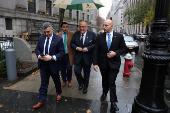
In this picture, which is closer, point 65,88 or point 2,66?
point 65,88

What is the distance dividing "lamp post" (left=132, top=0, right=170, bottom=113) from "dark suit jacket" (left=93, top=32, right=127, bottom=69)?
0.83m

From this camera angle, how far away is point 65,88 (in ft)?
14.4

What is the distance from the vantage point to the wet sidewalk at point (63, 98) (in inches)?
125

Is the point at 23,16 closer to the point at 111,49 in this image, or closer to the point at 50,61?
the point at 50,61

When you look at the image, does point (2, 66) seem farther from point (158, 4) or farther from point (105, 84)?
point (158, 4)

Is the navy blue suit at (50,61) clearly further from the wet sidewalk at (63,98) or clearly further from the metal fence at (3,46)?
the metal fence at (3,46)

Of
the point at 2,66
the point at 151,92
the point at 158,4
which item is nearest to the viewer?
the point at 158,4

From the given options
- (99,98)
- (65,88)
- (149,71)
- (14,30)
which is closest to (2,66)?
(65,88)

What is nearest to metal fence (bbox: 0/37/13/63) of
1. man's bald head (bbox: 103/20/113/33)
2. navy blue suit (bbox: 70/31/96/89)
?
navy blue suit (bbox: 70/31/96/89)

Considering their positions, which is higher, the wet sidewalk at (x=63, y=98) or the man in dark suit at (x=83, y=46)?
the man in dark suit at (x=83, y=46)

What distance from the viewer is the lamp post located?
7.21ft

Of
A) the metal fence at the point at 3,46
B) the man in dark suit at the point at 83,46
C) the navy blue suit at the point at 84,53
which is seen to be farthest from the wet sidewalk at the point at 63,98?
the metal fence at the point at 3,46

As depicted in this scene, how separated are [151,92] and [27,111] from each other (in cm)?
272

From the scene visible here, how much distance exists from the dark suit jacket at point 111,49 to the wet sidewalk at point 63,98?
1064 millimetres
